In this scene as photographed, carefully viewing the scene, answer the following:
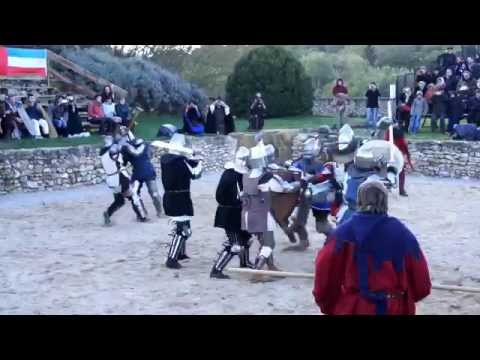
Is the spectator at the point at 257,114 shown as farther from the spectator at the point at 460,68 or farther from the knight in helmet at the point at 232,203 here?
the knight in helmet at the point at 232,203

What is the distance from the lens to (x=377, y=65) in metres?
46.4

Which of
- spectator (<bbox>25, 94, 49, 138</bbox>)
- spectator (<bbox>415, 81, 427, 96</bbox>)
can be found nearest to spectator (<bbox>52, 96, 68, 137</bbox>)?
spectator (<bbox>25, 94, 49, 138</bbox>)

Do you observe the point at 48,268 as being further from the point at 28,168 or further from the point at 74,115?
the point at 74,115

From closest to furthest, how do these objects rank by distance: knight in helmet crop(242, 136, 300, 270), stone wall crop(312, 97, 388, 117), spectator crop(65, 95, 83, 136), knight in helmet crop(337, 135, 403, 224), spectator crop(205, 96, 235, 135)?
knight in helmet crop(337, 135, 403, 224) < knight in helmet crop(242, 136, 300, 270) < spectator crop(65, 95, 83, 136) < spectator crop(205, 96, 235, 135) < stone wall crop(312, 97, 388, 117)

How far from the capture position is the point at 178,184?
29.7ft

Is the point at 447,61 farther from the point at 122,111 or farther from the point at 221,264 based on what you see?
the point at 221,264

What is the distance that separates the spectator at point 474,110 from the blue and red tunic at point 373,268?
53.8ft

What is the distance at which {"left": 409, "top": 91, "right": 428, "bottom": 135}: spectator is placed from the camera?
20.5 meters

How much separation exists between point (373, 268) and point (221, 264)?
4012 mm

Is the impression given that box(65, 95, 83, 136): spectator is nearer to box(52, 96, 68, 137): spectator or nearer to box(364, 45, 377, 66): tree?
box(52, 96, 68, 137): spectator

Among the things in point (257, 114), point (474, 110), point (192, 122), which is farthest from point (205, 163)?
point (474, 110)

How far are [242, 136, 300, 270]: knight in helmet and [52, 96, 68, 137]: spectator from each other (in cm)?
1203

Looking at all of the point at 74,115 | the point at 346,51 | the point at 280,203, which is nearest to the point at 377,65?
the point at 346,51

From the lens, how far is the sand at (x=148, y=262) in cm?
749
